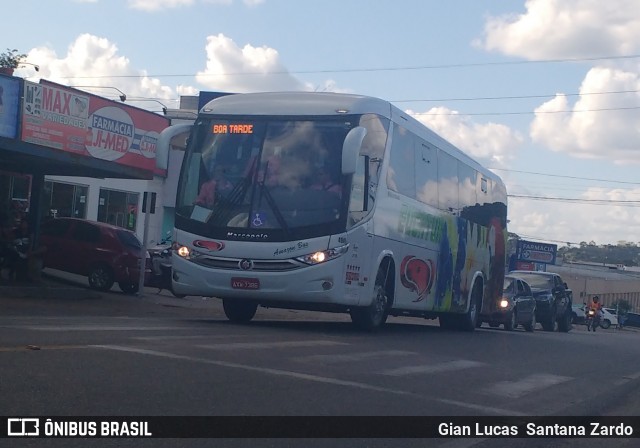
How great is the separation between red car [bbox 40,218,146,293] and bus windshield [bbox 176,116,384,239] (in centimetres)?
986

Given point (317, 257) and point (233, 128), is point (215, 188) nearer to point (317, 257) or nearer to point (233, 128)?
point (233, 128)

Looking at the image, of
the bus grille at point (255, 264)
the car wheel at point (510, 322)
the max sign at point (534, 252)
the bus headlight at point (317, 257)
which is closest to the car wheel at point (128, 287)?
the bus grille at point (255, 264)

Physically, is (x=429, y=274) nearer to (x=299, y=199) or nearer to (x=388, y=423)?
(x=299, y=199)

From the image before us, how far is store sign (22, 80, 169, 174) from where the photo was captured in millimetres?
25484

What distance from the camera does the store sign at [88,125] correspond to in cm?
2548

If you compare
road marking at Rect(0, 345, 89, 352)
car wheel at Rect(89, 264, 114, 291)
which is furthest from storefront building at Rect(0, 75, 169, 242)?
road marking at Rect(0, 345, 89, 352)

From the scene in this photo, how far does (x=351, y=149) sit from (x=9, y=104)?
13189 mm

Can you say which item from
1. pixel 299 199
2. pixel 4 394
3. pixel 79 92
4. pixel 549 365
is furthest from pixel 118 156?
pixel 4 394

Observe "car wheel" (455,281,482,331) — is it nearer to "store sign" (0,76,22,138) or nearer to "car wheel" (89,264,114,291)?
"car wheel" (89,264,114,291)

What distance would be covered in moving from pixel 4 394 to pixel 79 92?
2115cm

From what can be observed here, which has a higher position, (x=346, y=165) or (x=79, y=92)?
(x=79, y=92)

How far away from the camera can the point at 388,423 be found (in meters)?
8.00

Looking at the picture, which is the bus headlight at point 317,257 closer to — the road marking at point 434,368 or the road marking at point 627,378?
the road marking at point 434,368

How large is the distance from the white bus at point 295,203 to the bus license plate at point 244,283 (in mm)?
16
